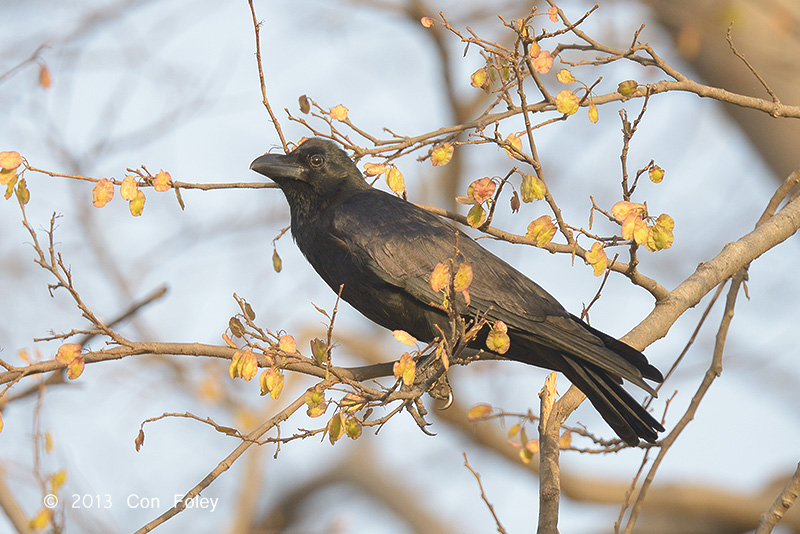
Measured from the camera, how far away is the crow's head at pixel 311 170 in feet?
13.7

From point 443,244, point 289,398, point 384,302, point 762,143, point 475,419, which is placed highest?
point 762,143

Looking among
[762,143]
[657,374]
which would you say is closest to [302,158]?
[657,374]

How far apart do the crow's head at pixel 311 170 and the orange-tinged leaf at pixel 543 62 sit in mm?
1549

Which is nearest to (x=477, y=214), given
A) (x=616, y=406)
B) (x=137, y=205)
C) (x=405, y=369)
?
(x=405, y=369)

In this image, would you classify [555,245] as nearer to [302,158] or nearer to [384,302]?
[384,302]

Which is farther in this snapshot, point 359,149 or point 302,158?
point 302,158

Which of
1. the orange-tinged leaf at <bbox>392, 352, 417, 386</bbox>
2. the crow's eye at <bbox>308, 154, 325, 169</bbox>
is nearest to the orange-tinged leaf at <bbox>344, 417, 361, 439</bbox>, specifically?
the orange-tinged leaf at <bbox>392, 352, 417, 386</bbox>

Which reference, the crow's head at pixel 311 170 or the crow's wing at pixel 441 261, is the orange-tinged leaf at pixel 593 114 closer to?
the crow's wing at pixel 441 261

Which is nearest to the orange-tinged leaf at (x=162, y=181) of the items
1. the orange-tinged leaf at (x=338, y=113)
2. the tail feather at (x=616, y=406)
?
the orange-tinged leaf at (x=338, y=113)

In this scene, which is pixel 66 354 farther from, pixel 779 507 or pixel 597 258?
pixel 779 507

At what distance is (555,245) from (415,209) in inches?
47.1

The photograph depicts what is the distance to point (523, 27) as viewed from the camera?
271 centimetres

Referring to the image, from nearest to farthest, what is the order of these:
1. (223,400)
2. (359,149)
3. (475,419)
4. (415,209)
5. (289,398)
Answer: (359,149), (475,419), (415,209), (289,398), (223,400)

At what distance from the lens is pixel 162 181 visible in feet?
9.86
